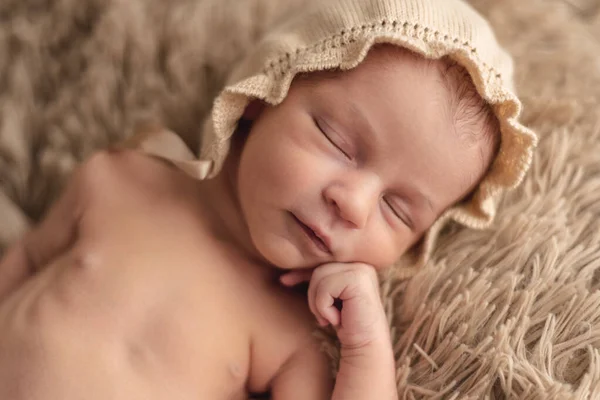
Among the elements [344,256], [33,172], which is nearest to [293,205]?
[344,256]

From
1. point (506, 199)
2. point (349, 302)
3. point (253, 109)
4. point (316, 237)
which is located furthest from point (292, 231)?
point (506, 199)

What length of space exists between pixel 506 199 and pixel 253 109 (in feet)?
1.52

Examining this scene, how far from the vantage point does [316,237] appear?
1021mm

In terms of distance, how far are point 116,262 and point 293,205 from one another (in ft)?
1.00

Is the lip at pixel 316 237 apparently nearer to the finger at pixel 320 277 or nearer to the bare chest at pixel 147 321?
the finger at pixel 320 277

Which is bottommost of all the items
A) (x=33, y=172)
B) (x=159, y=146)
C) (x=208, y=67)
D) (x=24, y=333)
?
(x=24, y=333)

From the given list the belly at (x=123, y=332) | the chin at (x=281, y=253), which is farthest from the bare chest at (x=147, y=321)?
the chin at (x=281, y=253)

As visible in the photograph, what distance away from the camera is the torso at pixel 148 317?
1004 mm

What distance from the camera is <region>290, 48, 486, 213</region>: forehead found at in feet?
3.28

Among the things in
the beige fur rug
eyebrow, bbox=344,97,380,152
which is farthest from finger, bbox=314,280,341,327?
eyebrow, bbox=344,97,380,152

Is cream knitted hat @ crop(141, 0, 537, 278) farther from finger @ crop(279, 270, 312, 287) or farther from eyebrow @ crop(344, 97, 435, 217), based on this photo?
finger @ crop(279, 270, 312, 287)

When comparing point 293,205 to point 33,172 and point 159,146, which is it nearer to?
point 159,146

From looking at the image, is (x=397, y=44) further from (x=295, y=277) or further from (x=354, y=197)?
(x=295, y=277)

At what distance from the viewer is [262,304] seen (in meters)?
1.13
